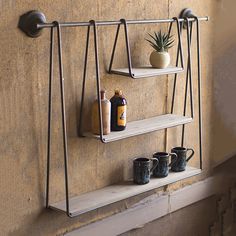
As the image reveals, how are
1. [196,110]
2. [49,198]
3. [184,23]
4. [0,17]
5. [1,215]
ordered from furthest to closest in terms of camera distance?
[196,110], [184,23], [49,198], [1,215], [0,17]

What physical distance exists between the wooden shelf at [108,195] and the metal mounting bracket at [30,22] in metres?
0.63

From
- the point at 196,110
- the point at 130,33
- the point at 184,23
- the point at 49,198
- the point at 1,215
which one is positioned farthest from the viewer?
the point at 196,110

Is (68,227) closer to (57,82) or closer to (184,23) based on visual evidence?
(57,82)

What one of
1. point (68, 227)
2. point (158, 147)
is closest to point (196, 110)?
point (158, 147)

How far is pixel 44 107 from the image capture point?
76.2 inches

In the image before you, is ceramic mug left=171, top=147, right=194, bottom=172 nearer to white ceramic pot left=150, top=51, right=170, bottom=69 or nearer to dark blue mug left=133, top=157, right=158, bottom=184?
dark blue mug left=133, top=157, right=158, bottom=184

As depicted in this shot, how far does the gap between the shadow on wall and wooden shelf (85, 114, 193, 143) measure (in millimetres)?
420

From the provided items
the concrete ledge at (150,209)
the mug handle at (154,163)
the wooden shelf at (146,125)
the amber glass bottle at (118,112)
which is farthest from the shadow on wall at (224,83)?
the amber glass bottle at (118,112)

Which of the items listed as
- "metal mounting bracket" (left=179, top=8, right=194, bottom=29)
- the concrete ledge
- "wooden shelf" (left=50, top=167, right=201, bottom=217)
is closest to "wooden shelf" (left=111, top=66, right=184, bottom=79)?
"metal mounting bracket" (left=179, top=8, right=194, bottom=29)

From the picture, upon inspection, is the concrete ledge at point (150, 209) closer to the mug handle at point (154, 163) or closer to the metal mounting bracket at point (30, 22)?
the mug handle at point (154, 163)

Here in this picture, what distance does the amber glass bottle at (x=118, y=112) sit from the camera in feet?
6.82

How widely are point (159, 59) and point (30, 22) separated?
0.59 metres

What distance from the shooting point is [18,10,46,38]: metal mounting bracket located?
1812 mm

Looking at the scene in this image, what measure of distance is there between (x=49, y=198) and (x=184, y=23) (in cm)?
95
